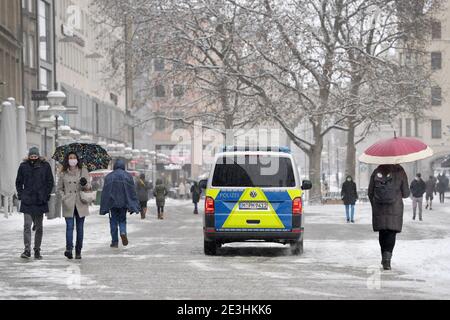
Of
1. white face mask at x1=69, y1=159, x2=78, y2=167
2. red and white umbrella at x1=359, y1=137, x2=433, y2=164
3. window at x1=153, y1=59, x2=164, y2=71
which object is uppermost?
window at x1=153, y1=59, x2=164, y2=71

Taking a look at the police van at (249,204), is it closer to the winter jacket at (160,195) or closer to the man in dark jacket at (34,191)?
the man in dark jacket at (34,191)

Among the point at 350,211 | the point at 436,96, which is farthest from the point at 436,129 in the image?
the point at 350,211

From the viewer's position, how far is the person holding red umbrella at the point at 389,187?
17516 mm

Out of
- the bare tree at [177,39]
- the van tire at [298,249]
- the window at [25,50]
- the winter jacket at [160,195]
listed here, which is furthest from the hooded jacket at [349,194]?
the window at [25,50]

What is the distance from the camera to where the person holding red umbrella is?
17.5 meters

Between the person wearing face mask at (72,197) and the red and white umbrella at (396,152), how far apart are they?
4709 millimetres

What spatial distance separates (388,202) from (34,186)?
5617 millimetres

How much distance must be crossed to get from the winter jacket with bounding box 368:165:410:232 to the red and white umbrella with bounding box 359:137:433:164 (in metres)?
0.30

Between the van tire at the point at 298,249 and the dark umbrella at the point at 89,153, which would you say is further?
the dark umbrella at the point at 89,153

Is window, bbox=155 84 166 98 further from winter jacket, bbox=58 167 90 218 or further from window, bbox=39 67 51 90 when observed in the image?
winter jacket, bbox=58 167 90 218

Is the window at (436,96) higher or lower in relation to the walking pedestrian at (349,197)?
higher

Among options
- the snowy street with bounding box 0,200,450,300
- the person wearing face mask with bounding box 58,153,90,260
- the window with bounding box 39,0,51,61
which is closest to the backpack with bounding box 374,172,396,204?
the snowy street with bounding box 0,200,450,300

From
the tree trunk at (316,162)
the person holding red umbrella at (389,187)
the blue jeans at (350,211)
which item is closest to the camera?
the person holding red umbrella at (389,187)
